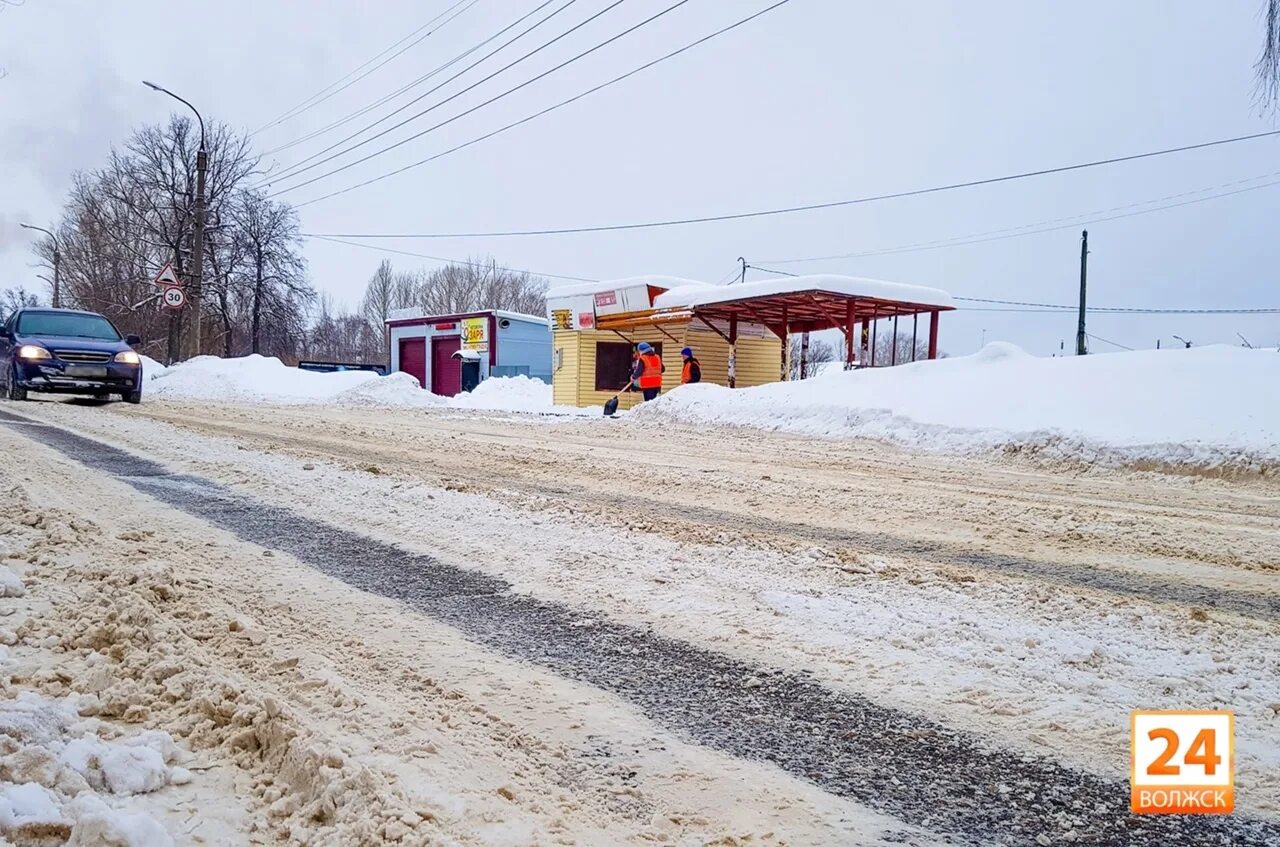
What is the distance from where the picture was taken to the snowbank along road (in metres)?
2.04

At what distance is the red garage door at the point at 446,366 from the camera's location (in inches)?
1524

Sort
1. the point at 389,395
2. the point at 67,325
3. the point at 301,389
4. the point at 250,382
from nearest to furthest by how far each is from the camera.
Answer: the point at 67,325 < the point at 389,395 < the point at 301,389 < the point at 250,382

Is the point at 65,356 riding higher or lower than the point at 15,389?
higher

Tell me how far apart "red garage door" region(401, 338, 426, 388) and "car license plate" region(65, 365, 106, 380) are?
83.6 ft

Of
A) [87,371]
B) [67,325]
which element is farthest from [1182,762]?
[67,325]

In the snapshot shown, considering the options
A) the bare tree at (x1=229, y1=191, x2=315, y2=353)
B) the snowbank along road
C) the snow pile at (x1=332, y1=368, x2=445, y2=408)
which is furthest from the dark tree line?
the snowbank along road

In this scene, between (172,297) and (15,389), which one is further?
(172,297)

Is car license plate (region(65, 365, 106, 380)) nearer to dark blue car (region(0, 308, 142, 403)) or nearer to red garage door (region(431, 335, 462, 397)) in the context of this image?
dark blue car (region(0, 308, 142, 403))

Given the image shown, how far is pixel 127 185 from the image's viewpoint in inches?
1657

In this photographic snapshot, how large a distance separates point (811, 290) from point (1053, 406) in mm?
8048

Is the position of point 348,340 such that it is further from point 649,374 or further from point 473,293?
point 649,374

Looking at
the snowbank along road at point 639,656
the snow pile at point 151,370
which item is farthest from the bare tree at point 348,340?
the snowbank along road at point 639,656

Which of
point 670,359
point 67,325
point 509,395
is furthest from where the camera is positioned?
point 509,395

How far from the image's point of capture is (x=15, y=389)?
14.5m
